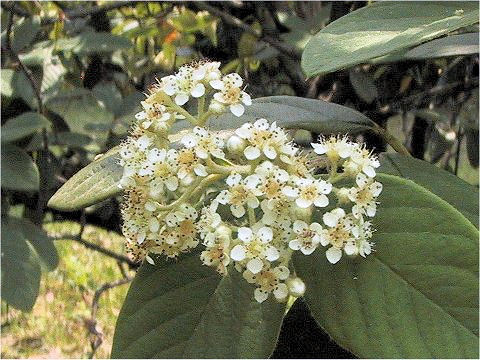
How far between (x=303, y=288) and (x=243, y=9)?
119cm

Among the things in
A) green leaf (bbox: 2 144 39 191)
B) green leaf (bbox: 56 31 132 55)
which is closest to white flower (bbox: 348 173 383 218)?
green leaf (bbox: 2 144 39 191)

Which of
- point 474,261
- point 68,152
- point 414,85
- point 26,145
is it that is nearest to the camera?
point 474,261

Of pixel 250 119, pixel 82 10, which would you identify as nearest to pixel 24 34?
pixel 82 10

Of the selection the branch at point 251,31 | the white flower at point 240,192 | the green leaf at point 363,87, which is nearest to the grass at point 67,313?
the branch at point 251,31

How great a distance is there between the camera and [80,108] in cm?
177

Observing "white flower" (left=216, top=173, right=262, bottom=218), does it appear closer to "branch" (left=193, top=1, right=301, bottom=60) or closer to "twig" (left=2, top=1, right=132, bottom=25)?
"branch" (left=193, top=1, right=301, bottom=60)

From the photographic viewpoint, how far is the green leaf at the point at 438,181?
855 millimetres

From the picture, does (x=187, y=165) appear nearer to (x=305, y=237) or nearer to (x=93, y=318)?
(x=305, y=237)

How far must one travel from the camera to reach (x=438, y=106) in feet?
5.86

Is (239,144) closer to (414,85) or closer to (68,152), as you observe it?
(414,85)

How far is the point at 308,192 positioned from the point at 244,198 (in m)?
0.05

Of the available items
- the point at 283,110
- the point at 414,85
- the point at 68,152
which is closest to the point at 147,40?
the point at 68,152

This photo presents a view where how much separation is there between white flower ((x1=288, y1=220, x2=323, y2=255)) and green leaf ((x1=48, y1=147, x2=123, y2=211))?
0.19 m

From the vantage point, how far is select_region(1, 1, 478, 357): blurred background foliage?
1.51 meters
